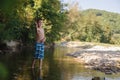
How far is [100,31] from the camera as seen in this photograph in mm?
90375

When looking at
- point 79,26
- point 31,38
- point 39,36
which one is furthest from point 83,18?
point 39,36

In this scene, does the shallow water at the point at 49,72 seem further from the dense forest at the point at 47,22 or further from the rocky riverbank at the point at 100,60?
the dense forest at the point at 47,22

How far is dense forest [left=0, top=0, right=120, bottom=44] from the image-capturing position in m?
2.06

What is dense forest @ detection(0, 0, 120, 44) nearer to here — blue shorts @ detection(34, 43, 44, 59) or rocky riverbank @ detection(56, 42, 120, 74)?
blue shorts @ detection(34, 43, 44, 59)

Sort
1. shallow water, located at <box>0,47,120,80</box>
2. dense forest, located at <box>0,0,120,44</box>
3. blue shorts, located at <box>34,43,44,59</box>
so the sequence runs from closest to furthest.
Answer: dense forest, located at <box>0,0,120,44</box> → shallow water, located at <box>0,47,120,80</box> → blue shorts, located at <box>34,43,44,59</box>

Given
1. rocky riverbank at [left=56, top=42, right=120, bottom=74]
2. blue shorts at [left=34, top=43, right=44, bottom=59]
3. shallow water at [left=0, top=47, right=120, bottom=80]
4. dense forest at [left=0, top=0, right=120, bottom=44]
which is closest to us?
dense forest at [left=0, top=0, right=120, bottom=44]

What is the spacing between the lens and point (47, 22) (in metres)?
35.3

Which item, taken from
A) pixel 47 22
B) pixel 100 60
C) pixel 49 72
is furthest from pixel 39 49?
pixel 47 22

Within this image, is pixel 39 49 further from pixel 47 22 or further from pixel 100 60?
pixel 47 22

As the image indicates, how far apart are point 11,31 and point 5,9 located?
2405cm

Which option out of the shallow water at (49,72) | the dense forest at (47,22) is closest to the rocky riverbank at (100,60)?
the shallow water at (49,72)

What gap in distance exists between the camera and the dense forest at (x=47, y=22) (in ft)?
6.76

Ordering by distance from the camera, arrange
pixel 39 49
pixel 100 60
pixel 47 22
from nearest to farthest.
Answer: pixel 39 49 → pixel 100 60 → pixel 47 22

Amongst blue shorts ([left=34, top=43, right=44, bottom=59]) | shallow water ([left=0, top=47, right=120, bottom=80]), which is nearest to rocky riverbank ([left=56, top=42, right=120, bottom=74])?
shallow water ([left=0, top=47, right=120, bottom=80])
